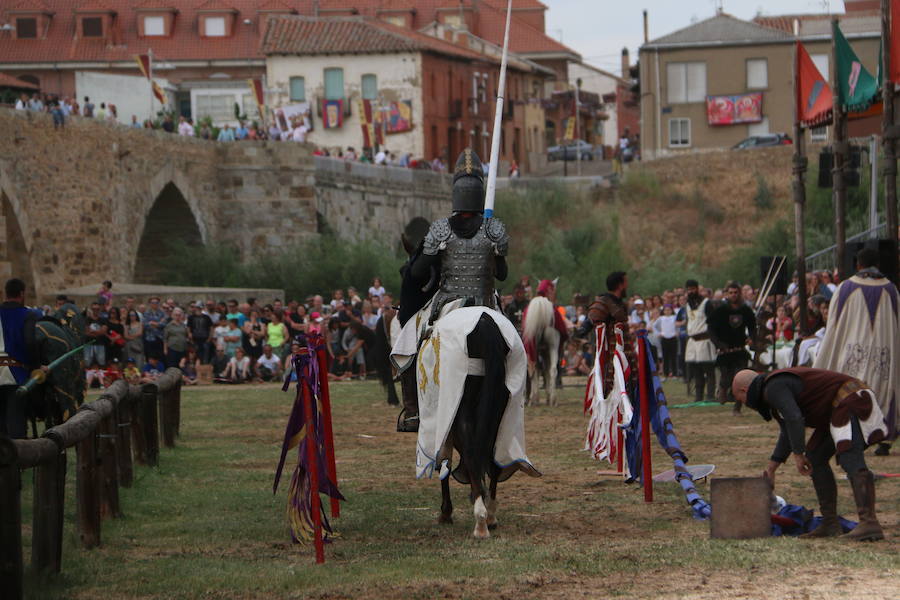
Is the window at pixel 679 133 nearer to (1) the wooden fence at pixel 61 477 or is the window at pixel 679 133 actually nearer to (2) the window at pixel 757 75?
(2) the window at pixel 757 75

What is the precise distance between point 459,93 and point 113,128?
39995mm

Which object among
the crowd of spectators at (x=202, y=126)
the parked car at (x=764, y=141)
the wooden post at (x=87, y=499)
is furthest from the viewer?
the parked car at (x=764, y=141)

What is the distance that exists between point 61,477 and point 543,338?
1425 centimetres

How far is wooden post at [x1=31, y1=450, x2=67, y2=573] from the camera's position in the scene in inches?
352

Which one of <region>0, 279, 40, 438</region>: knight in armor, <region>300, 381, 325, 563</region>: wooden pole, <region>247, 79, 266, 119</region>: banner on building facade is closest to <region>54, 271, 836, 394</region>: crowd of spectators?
<region>0, 279, 40, 438</region>: knight in armor

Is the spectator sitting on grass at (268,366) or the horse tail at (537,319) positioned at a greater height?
the horse tail at (537,319)

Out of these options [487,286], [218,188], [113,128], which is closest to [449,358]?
[487,286]

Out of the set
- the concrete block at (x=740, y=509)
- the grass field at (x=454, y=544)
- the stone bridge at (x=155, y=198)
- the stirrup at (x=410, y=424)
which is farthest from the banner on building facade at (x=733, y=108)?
the concrete block at (x=740, y=509)

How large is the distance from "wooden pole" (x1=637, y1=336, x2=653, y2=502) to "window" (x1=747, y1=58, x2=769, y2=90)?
64.5 m

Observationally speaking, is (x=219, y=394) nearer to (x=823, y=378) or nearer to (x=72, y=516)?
(x=72, y=516)

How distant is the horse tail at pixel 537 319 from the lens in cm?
2294

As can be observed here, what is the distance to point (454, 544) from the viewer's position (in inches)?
390

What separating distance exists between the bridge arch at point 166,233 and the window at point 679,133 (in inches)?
1193

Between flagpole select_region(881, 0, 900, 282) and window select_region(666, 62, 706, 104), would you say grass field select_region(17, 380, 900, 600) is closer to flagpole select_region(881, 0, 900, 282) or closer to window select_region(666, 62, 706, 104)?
flagpole select_region(881, 0, 900, 282)
